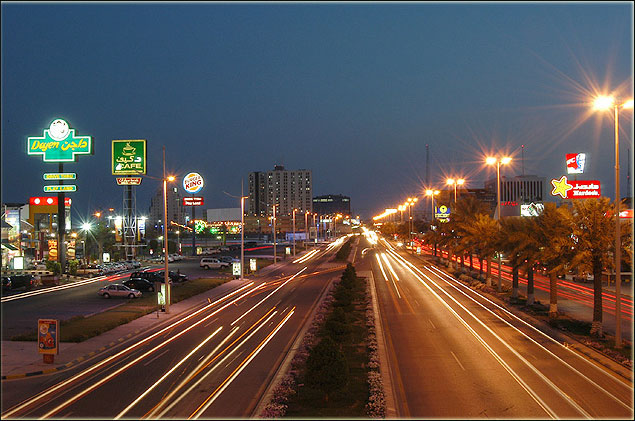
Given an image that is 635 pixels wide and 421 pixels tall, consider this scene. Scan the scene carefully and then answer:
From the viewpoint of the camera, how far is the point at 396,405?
14734 mm

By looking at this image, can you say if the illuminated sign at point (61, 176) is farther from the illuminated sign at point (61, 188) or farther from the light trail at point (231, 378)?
the light trail at point (231, 378)

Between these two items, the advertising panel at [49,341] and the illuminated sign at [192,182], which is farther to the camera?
the illuminated sign at [192,182]

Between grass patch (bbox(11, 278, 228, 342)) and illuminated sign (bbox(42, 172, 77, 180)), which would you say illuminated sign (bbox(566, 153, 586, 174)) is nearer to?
grass patch (bbox(11, 278, 228, 342))

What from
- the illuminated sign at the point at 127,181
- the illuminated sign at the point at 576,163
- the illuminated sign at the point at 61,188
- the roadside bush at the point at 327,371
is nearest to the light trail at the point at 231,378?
the roadside bush at the point at 327,371

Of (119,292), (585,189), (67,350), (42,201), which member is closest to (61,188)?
(119,292)

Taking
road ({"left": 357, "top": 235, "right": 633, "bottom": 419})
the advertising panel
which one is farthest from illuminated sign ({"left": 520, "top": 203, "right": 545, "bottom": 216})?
→ the advertising panel

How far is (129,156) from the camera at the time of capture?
2163 inches

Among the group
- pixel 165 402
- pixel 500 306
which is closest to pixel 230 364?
pixel 165 402

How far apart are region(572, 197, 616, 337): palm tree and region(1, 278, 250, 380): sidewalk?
21598 millimetres

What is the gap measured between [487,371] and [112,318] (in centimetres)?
Result: 2153

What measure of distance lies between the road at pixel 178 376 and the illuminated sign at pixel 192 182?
56.1 m

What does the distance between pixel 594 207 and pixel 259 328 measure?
17455 millimetres

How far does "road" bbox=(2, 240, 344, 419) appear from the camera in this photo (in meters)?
14.5

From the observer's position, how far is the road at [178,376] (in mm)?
14492
